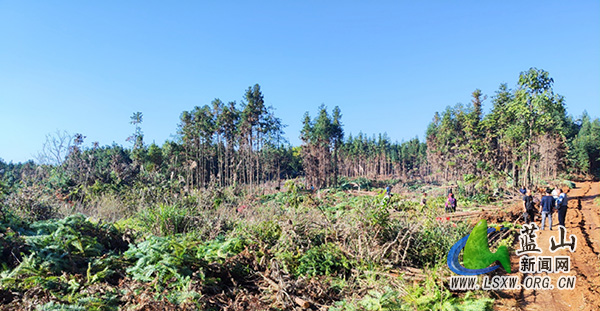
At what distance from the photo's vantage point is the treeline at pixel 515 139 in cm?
1250

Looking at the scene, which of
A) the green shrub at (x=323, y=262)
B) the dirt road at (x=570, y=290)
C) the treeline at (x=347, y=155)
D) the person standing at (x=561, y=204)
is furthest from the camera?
the treeline at (x=347, y=155)

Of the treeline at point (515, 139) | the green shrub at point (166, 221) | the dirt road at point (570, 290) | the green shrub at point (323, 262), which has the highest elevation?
the treeline at point (515, 139)

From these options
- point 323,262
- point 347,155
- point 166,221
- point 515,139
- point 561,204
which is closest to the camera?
point 323,262

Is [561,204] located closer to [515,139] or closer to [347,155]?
[515,139]

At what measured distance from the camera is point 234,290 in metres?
3.91

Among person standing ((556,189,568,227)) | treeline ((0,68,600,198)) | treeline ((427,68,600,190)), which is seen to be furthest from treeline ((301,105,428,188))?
person standing ((556,189,568,227))

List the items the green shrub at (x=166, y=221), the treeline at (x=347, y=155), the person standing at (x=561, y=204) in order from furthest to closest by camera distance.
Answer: the treeline at (x=347, y=155) < the person standing at (x=561, y=204) < the green shrub at (x=166, y=221)

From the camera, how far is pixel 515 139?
16.1 m

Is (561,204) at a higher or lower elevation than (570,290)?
higher

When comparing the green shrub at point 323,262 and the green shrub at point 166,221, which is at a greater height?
the green shrub at point 166,221

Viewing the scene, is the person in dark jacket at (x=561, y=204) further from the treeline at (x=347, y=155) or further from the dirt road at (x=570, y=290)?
the treeline at (x=347, y=155)

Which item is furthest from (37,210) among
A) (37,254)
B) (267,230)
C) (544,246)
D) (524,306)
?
(544,246)

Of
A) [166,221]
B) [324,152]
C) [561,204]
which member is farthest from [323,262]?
[324,152]

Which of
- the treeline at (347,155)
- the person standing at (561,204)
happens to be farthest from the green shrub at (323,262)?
the treeline at (347,155)
